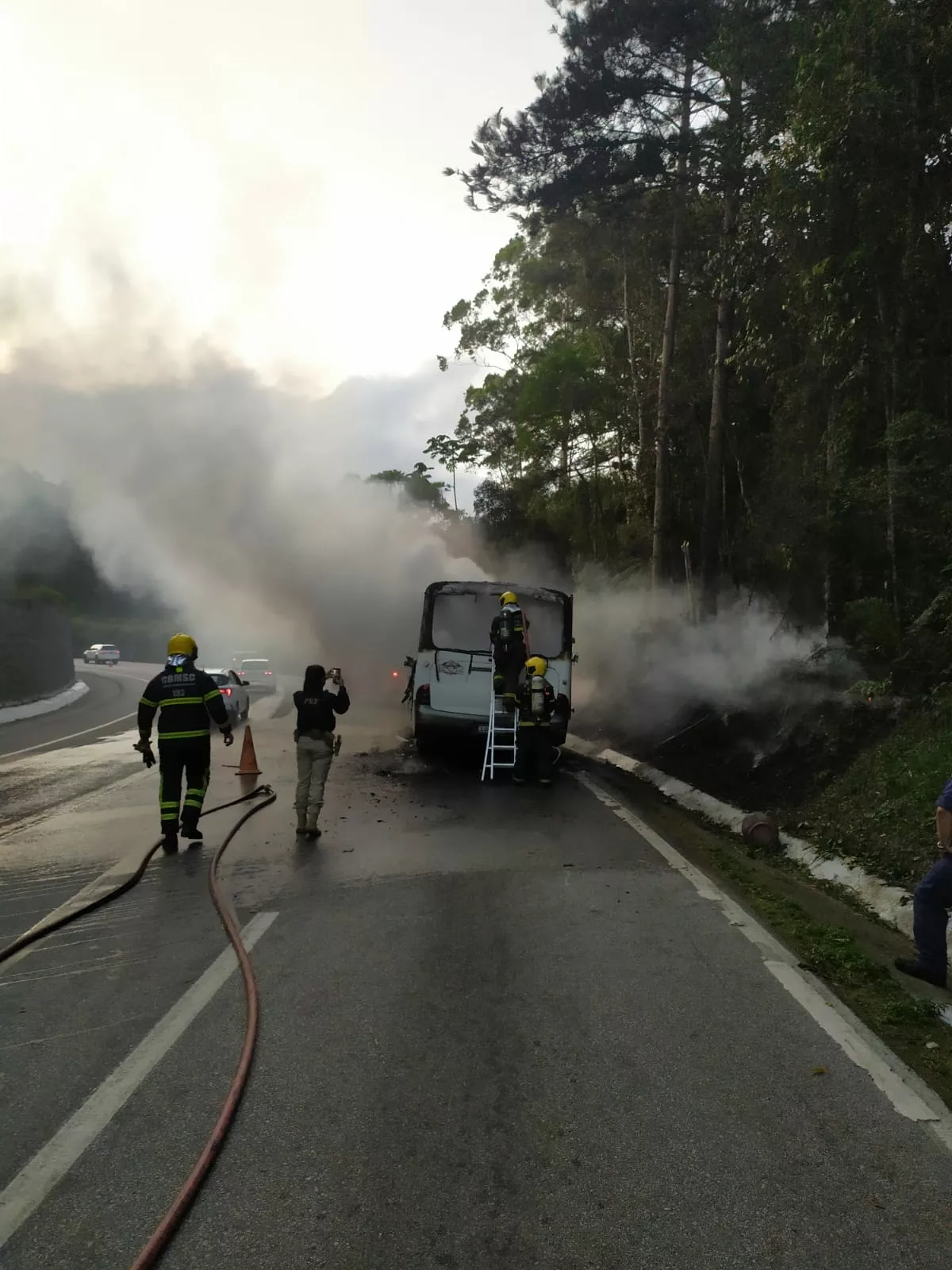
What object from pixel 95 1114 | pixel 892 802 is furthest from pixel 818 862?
pixel 95 1114

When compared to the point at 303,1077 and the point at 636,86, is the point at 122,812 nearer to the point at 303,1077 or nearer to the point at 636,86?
the point at 303,1077

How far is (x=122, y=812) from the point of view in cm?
1013

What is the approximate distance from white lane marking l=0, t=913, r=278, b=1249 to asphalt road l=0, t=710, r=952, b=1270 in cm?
2

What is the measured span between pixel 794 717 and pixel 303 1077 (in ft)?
32.5

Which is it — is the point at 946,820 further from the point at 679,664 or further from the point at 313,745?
the point at 679,664

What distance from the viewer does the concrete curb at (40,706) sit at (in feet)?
82.5

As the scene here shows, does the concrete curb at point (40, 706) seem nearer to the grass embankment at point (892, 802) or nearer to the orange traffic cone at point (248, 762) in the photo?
the orange traffic cone at point (248, 762)

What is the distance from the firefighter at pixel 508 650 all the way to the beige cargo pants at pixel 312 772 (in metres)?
3.90

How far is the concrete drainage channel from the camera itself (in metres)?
6.20

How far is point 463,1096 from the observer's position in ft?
11.5

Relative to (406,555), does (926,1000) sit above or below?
below

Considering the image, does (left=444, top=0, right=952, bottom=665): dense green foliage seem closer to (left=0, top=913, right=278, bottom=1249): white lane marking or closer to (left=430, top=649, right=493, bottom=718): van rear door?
(left=430, top=649, right=493, bottom=718): van rear door

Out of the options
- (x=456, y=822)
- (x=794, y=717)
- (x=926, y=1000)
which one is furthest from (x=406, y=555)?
(x=926, y=1000)

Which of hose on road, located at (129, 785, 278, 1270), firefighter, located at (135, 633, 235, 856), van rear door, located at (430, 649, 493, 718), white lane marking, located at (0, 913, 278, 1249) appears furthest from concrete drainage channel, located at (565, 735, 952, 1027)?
firefighter, located at (135, 633, 235, 856)
